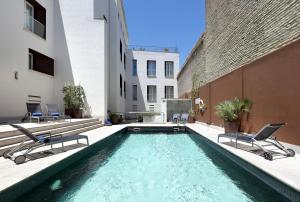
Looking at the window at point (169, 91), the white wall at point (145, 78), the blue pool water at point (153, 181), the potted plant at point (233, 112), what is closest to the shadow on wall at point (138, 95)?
the white wall at point (145, 78)

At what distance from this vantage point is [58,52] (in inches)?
523

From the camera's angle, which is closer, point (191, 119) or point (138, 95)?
point (191, 119)

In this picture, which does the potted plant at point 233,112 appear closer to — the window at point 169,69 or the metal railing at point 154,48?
the window at point 169,69

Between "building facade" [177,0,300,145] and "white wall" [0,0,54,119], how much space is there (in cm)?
942

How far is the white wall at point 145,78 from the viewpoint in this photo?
25.9 meters

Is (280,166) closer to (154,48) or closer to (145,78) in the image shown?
(145,78)

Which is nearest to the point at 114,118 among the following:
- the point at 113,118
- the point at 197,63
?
the point at 113,118

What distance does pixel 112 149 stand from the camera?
302 inches

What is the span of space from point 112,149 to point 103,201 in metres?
4.16

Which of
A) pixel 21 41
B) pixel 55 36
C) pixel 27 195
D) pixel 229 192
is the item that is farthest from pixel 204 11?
pixel 27 195

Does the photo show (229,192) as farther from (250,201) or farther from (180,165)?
(180,165)

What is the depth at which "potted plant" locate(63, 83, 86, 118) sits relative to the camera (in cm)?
1236

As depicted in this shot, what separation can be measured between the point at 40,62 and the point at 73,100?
2856mm

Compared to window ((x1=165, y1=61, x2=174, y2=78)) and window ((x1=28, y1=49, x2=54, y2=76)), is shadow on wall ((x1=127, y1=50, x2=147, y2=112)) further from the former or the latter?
window ((x1=28, y1=49, x2=54, y2=76))
